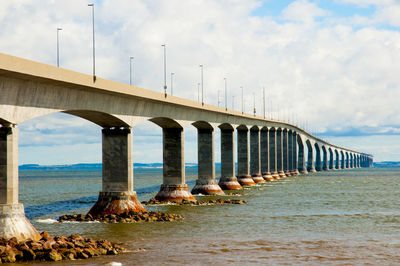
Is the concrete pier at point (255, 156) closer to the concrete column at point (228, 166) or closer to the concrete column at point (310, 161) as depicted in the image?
the concrete column at point (228, 166)

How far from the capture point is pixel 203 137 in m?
70.2

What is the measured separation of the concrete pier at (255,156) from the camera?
97363 mm

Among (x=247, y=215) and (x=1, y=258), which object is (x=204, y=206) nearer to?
(x=247, y=215)

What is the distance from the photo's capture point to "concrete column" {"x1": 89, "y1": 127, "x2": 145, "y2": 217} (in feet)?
144

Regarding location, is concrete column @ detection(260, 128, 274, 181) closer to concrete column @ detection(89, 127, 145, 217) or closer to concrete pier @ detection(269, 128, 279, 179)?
concrete pier @ detection(269, 128, 279, 179)

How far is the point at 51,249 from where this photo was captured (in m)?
27.1

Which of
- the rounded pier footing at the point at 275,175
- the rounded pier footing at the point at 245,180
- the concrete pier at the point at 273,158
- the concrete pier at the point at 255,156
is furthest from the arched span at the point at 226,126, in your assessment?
the concrete pier at the point at 273,158

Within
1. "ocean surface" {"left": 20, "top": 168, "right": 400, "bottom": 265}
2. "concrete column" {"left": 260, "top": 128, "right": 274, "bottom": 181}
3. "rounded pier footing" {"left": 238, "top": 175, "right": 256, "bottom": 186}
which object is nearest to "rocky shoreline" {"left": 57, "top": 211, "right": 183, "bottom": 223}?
"ocean surface" {"left": 20, "top": 168, "right": 400, "bottom": 265}

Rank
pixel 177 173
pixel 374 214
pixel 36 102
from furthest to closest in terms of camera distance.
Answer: pixel 177 173 < pixel 374 214 < pixel 36 102

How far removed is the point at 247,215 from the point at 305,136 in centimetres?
12033

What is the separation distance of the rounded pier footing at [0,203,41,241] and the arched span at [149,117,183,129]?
24.0 metres

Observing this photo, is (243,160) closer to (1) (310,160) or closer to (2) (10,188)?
(2) (10,188)

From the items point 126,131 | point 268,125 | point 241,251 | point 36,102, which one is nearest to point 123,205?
point 126,131

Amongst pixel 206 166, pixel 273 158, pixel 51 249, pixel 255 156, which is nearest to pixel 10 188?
pixel 51 249
